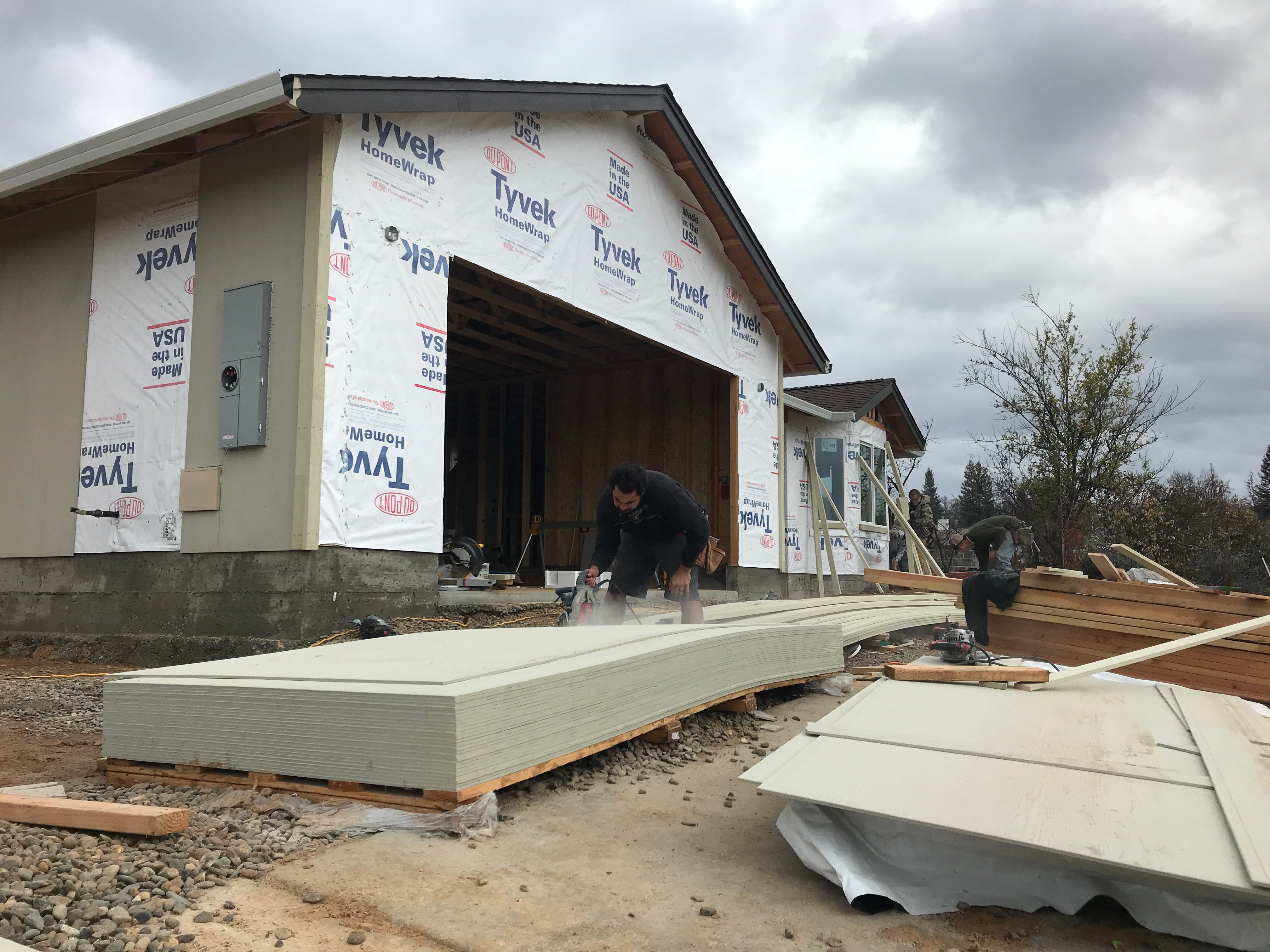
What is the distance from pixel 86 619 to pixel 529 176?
5618 mm

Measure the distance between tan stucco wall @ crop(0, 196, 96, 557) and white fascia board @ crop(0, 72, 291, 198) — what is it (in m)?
0.64

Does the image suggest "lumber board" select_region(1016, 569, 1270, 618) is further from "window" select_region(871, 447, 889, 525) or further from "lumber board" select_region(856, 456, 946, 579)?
"window" select_region(871, 447, 889, 525)

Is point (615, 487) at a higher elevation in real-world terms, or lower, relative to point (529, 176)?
lower

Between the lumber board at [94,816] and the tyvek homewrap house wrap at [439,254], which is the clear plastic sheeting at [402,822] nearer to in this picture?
the lumber board at [94,816]

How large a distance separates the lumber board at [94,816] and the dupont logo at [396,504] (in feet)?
12.6

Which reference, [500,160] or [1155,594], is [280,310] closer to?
[500,160]

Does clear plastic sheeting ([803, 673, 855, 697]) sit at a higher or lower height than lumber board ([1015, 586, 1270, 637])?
lower

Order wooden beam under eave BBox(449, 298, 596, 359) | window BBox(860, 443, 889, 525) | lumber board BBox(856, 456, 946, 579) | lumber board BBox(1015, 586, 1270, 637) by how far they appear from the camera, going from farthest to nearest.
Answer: window BBox(860, 443, 889, 525)
lumber board BBox(856, 456, 946, 579)
wooden beam under eave BBox(449, 298, 596, 359)
lumber board BBox(1015, 586, 1270, 637)

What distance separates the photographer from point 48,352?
25.6ft

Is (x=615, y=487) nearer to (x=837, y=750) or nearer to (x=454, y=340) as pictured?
(x=837, y=750)

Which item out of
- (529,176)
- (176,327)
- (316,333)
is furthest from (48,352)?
(529,176)

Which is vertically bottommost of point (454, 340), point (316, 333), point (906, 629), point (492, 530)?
point (906, 629)

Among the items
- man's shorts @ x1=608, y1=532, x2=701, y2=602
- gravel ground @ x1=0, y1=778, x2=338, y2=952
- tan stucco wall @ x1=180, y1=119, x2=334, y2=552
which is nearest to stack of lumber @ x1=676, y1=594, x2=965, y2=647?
man's shorts @ x1=608, y1=532, x2=701, y2=602

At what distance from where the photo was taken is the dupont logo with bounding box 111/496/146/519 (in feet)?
22.5
